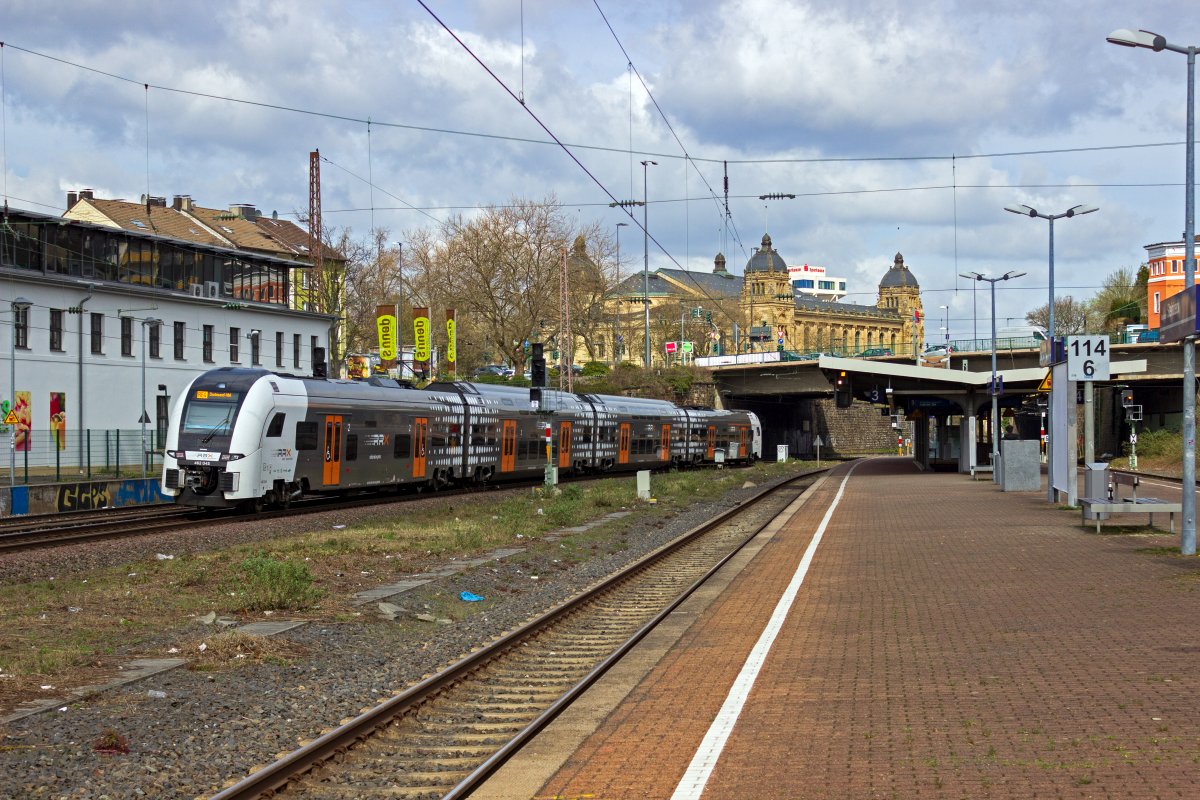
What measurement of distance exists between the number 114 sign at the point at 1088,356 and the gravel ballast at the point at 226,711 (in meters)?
14.9

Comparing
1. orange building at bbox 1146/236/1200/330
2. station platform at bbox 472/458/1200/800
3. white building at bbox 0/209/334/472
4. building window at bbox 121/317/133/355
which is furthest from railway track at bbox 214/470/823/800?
orange building at bbox 1146/236/1200/330

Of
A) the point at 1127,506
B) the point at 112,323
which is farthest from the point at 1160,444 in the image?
the point at 112,323

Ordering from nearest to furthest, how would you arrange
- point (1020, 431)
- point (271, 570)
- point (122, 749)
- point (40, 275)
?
point (122, 749)
point (271, 570)
point (40, 275)
point (1020, 431)

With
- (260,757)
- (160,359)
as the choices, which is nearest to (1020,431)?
(160,359)

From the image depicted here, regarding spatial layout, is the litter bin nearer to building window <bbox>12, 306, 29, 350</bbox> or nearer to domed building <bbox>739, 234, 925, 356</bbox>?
building window <bbox>12, 306, 29, 350</bbox>

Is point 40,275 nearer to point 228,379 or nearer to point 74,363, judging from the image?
point 74,363

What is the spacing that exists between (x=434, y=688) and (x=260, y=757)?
238 cm

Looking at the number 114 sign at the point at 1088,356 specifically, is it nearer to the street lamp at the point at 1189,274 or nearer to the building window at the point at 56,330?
the street lamp at the point at 1189,274

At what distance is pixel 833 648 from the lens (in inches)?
472

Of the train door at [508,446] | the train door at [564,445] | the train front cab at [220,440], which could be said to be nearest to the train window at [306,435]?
the train front cab at [220,440]

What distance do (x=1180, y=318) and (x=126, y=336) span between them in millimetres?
47113

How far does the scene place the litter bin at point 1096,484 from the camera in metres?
23.8

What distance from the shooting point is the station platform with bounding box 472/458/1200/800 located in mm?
7375

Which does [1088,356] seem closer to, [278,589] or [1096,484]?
[1096,484]
